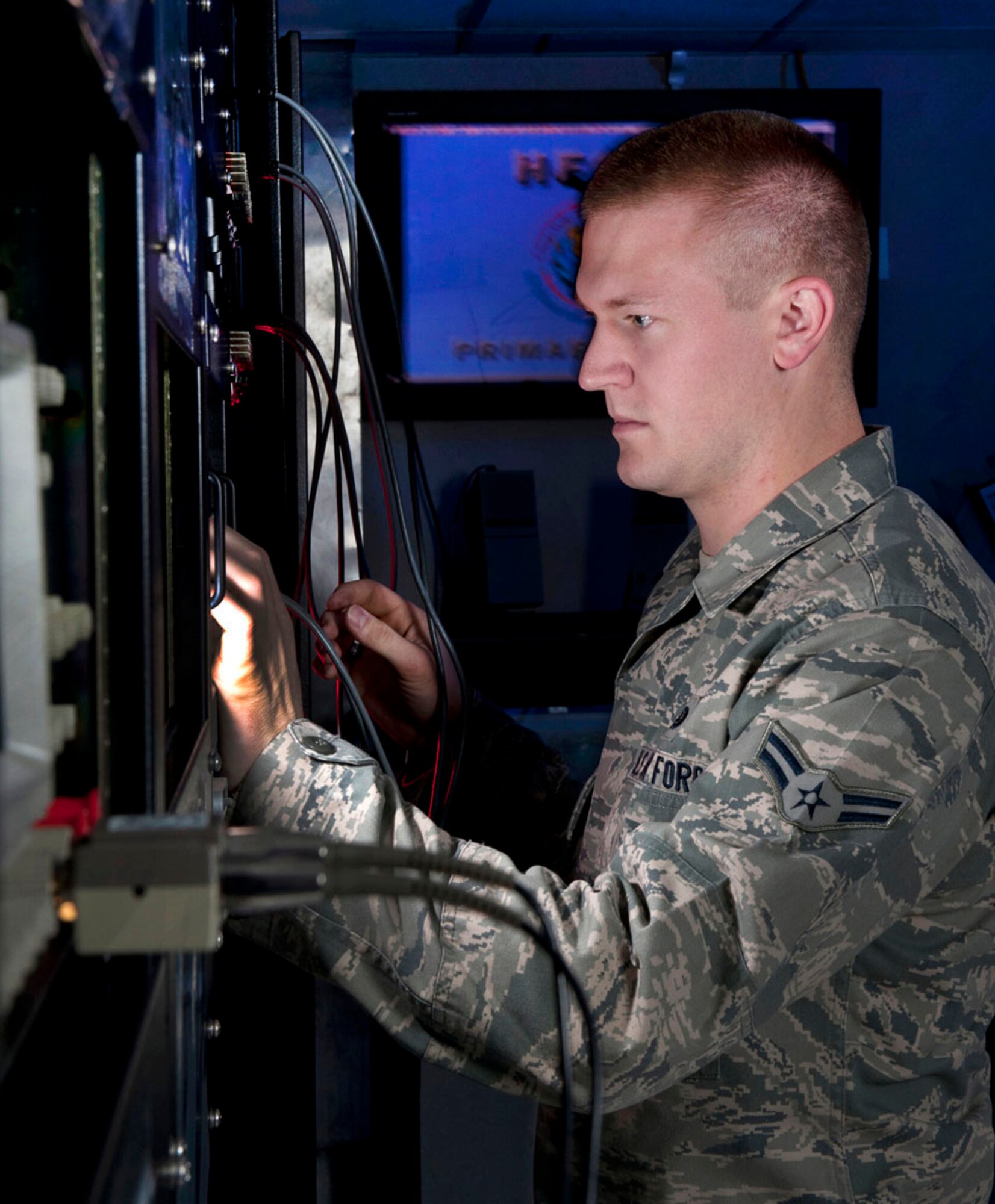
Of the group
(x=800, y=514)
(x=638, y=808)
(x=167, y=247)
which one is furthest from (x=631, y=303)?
(x=167, y=247)

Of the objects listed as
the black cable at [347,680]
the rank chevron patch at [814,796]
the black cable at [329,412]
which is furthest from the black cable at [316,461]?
the rank chevron patch at [814,796]

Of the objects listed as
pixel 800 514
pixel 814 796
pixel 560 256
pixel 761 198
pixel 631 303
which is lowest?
pixel 814 796

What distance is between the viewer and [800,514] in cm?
111

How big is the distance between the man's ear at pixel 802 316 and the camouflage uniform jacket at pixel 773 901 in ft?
0.36

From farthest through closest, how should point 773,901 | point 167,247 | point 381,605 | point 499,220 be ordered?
1. point 499,220
2. point 381,605
3. point 773,901
4. point 167,247

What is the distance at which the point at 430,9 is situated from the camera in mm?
2055

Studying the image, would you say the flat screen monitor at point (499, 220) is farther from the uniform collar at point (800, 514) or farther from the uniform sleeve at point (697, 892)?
the uniform sleeve at point (697, 892)

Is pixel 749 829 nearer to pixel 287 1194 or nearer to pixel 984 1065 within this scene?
pixel 984 1065

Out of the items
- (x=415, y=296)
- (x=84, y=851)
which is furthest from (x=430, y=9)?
(x=84, y=851)

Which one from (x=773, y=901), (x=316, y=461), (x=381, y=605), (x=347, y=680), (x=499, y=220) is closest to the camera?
(x=773, y=901)

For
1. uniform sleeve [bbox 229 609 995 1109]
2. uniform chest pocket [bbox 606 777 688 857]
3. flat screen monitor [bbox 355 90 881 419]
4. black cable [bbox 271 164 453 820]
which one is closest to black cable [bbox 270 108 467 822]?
black cable [bbox 271 164 453 820]

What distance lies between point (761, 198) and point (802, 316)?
125mm

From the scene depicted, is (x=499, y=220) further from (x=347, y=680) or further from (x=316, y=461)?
(x=347, y=680)

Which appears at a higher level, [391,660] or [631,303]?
[631,303]
